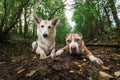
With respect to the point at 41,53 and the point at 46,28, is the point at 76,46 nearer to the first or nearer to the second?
the point at 41,53

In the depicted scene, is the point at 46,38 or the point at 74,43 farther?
the point at 46,38

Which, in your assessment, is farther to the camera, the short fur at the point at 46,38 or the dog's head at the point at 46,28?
the short fur at the point at 46,38

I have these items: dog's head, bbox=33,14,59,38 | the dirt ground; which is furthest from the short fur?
the dirt ground

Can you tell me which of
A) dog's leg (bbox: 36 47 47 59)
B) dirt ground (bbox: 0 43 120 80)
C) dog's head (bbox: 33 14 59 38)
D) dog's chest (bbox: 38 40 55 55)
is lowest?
dirt ground (bbox: 0 43 120 80)

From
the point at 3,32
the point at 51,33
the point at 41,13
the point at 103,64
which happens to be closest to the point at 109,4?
the point at 51,33

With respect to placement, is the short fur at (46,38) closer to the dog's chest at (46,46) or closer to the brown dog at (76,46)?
the dog's chest at (46,46)

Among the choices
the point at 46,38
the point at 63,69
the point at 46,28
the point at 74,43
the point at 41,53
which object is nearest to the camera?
the point at 63,69

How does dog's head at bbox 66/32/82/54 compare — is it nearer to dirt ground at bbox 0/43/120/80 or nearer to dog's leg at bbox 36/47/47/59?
dirt ground at bbox 0/43/120/80

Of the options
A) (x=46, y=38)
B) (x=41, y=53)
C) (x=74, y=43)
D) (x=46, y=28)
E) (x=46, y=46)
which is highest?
(x=46, y=28)

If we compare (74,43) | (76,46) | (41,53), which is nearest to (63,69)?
(76,46)

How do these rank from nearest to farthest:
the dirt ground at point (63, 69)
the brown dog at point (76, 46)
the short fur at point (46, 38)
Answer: the dirt ground at point (63, 69) → the brown dog at point (76, 46) → the short fur at point (46, 38)

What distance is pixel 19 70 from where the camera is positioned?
270 inches

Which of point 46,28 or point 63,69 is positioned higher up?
point 46,28

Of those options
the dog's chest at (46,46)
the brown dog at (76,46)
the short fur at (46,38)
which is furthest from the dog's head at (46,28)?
the brown dog at (76,46)
